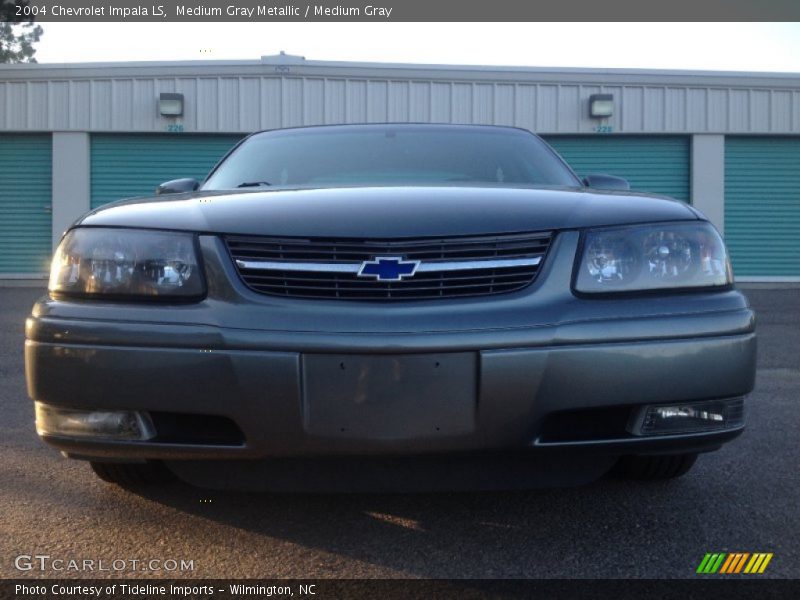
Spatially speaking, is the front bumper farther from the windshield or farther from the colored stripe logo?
the windshield

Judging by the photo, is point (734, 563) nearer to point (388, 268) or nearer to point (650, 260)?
point (650, 260)

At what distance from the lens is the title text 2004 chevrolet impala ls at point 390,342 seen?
6.05 feet

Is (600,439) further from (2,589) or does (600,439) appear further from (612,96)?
(612,96)

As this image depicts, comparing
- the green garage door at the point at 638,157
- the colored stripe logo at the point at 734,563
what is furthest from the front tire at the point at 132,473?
the green garage door at the point at 638,157

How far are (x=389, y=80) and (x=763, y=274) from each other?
7.39 meters

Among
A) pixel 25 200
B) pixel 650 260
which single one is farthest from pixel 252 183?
pixel 25 200

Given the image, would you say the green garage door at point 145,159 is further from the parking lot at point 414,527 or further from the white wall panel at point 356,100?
the parking lot at point 414,527

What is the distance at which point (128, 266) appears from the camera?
208 cm

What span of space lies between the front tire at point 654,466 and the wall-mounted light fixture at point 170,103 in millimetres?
12350

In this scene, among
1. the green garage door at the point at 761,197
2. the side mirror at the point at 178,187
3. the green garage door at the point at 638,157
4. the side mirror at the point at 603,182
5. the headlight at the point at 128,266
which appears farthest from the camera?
the green garage door at the point at 761,197

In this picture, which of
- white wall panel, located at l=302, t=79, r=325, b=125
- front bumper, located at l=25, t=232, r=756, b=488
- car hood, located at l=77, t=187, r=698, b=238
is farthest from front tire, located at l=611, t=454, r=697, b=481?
white wall panel, located at l=302, t=79, r=325, b=125

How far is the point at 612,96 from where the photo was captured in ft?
45.5

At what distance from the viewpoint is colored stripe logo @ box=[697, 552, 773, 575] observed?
2029 mm

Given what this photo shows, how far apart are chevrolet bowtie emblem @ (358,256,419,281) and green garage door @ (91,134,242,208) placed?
41.7ft
